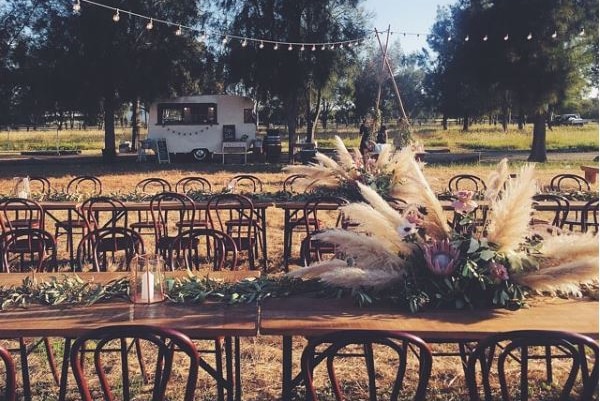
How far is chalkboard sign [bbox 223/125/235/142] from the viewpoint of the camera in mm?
19969

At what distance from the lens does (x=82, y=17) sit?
17.5m

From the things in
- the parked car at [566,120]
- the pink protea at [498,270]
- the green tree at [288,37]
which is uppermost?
the green tree at [288,37]

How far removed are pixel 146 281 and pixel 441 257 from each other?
1211 mm

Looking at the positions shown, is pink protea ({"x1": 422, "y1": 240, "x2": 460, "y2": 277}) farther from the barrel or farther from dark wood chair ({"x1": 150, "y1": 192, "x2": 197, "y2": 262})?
the barrel

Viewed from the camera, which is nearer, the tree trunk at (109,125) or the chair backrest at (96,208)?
the chair backrest at (96,208)

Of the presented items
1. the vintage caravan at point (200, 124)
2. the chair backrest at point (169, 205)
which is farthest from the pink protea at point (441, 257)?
the vintage caravan at point (200, 124)

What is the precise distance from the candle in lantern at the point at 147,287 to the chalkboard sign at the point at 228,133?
57.1 ft

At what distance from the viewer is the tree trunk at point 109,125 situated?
18.5 meters

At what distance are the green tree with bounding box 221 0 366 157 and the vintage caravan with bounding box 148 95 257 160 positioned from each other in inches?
65.9

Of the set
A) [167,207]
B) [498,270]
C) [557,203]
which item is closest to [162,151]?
[167,207]

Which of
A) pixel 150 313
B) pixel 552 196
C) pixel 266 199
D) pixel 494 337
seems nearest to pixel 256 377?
pixel 150 313

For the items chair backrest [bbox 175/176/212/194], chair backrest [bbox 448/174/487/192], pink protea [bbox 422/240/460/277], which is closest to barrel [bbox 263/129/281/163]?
chair backrest [bbox 175/176/212/194]

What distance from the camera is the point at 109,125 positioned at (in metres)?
19.2

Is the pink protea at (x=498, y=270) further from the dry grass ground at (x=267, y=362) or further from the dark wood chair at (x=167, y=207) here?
the dark wood chair at (x=167, y=207)
